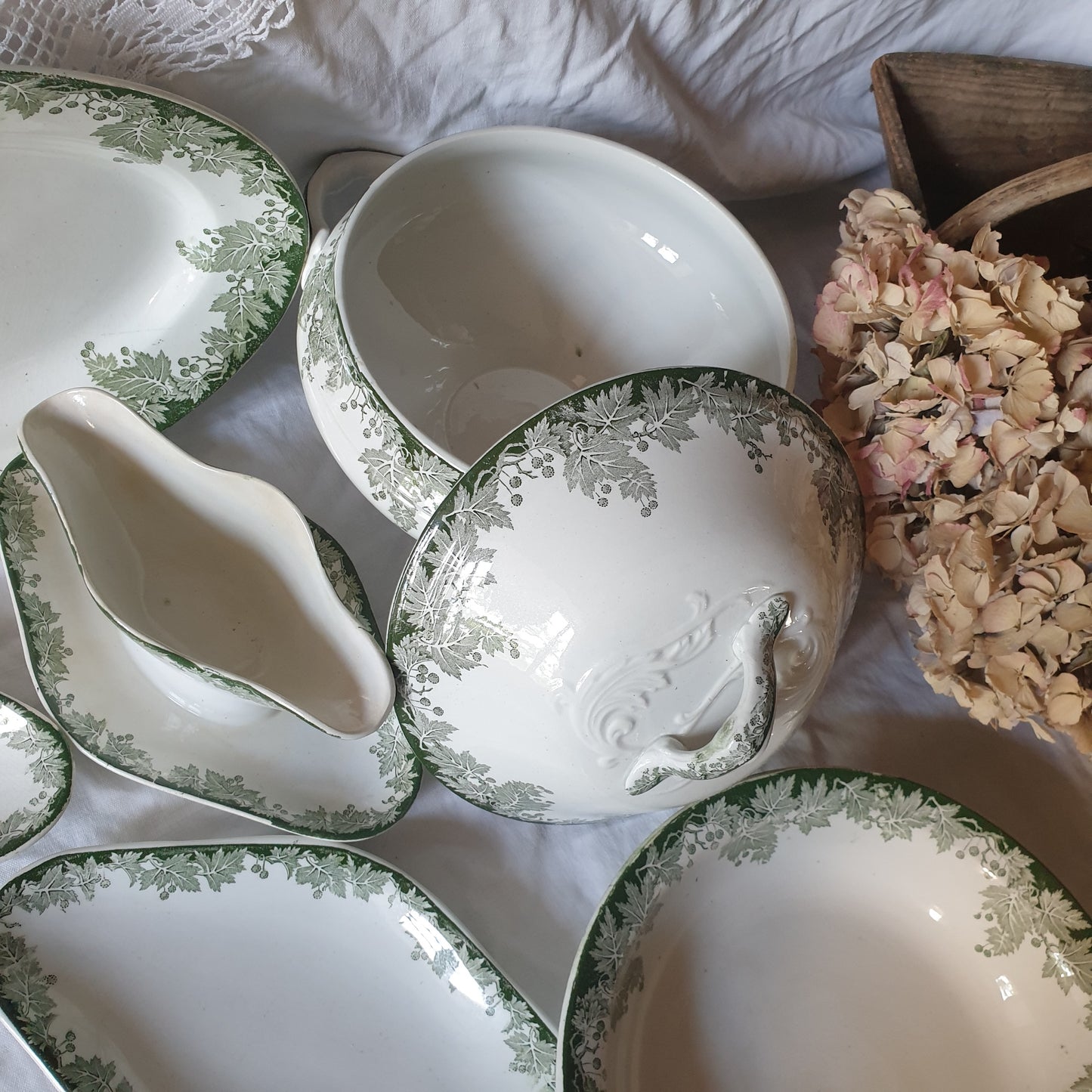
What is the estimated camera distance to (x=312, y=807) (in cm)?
50

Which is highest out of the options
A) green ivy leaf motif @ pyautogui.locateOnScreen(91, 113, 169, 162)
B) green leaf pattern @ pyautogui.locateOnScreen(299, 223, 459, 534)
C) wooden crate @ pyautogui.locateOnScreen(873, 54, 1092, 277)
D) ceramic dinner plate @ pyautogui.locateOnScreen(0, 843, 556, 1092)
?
wooden crate @ pyautogui.locateOnScreen(873, 54, 1092, 277)

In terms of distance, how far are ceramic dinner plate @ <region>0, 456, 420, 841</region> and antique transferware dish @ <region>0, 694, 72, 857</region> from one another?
1cm

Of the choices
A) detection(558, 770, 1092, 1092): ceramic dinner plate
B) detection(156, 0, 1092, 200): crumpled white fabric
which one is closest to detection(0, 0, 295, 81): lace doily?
detection(156, 0, 1092, 200): crumpled white fabric

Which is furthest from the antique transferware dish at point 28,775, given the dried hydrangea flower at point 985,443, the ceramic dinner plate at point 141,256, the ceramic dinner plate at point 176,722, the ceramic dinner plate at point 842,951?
the dried hydrangea flower at point 985,443

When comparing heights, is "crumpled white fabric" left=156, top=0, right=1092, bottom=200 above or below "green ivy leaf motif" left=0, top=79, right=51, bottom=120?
above

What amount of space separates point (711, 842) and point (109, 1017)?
31 cm

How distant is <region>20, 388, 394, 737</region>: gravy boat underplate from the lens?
468mm

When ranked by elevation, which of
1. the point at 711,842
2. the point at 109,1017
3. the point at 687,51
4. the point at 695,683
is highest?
the point at 687,51

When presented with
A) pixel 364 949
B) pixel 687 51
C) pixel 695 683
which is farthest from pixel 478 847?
pixel 687 51

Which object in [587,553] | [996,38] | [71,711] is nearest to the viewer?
[587,553]

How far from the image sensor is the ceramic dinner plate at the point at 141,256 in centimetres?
49

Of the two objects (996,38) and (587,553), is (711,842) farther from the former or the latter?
(996,38)

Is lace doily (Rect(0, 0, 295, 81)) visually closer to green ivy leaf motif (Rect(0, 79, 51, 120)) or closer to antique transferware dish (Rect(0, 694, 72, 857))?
green ivy leaf motif (Rect(0, 79, 51, 120))

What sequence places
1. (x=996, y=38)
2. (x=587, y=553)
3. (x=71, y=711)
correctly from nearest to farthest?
(x=587, y=553) < (x=71, y=711) < (x=996, y=38)
